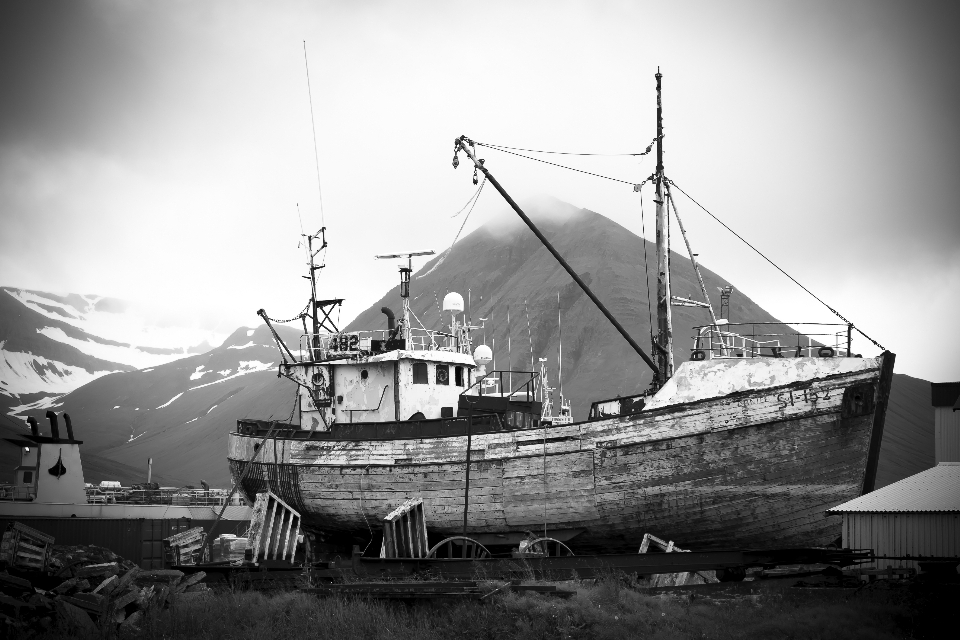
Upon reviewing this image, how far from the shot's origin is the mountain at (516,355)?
4087 inches

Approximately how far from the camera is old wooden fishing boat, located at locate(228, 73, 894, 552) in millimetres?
20094

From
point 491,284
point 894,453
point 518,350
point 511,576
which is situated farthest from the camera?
point 491,284

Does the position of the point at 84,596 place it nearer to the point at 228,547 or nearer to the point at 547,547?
the point at 547,547

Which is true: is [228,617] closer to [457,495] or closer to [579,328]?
[457,495]

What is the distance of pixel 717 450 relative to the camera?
20.4 metres

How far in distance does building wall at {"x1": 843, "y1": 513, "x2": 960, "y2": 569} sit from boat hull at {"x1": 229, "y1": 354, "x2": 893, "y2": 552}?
99 cm

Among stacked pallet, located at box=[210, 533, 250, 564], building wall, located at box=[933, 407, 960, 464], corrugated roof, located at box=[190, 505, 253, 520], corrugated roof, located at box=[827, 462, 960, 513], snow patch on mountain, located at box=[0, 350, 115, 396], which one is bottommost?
stacked pallet, located at box=[210, 533, 250, 564]

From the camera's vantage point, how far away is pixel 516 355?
124m

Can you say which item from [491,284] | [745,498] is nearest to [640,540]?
[745,498]

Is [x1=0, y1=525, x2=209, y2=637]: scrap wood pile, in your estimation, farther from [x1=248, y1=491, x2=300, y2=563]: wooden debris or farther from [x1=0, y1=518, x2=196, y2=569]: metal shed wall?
[x1=0, y1=518, x2=196, y2=569]: metal shed wall

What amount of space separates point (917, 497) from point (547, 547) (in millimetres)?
8738

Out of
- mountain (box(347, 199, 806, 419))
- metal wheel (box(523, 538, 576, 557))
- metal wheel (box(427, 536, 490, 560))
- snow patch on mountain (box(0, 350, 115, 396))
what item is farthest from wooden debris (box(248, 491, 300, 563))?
snow patch on mountain (box(0, 350, 115, 396))

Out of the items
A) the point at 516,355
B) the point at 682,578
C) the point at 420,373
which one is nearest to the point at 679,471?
the point at 682,578

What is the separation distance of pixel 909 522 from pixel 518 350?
351 ft
